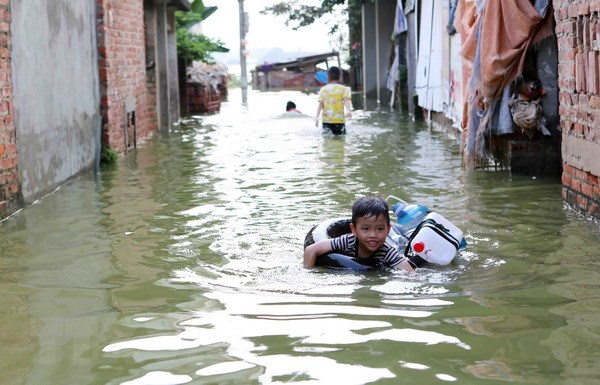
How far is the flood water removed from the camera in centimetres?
456

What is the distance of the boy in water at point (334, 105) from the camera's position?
17.7 metres

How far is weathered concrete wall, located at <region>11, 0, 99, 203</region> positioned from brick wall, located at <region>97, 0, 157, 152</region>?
0.82 ft

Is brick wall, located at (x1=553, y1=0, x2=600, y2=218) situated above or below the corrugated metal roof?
below

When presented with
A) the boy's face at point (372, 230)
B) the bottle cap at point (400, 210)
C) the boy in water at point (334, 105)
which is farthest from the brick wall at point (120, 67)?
the boy's face at point (372, 230)

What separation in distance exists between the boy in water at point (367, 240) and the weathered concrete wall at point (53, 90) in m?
4.25

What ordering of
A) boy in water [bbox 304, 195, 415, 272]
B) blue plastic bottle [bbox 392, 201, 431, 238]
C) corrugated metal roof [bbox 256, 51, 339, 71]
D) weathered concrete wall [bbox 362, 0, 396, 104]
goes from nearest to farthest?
boy in water [bbox 304, 195, 415, 272] < blue plastic bottle [bbox 392, 201, 431, 238] < weathered concrete wall [bbox 362, 0, 396, 104] < corrugated metal roof [bbox 256, 51, 339, 71]

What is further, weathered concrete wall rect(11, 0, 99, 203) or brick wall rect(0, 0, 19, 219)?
weathered concrete wall rect(11, 0, 99, 203)

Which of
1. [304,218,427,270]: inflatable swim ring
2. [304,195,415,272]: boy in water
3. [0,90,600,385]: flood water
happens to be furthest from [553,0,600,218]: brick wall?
[304,195,415,272]: boy in water

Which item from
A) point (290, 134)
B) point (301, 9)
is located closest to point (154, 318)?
point (290, 134)

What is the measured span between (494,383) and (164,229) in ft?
15.4

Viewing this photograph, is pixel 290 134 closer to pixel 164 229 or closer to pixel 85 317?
pixel 164 229

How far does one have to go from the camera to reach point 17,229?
8.59 metres

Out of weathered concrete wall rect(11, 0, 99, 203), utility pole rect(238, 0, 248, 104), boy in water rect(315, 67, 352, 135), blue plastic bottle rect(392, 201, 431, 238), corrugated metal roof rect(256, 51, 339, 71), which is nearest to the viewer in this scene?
blue plastic bottle rect(392, 201, 431, 238)

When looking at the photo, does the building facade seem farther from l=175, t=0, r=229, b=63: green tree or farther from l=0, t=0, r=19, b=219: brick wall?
l=175, t=0, r=229, b=63: green tree
